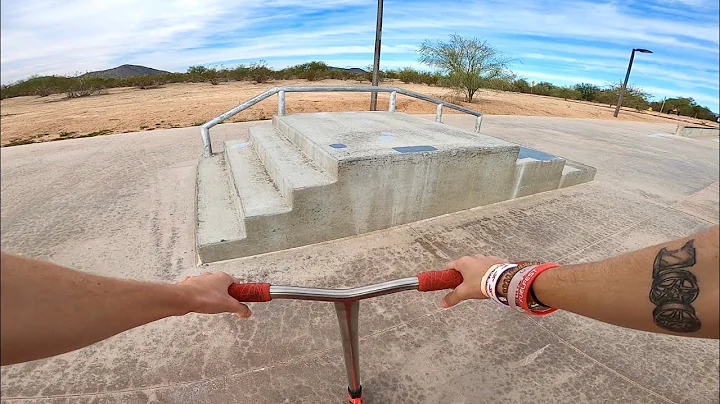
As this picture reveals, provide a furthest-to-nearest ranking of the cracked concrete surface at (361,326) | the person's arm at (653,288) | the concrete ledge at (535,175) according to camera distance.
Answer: the concrete ledge at (535,175)
the cracked concrete surface at (361,326)
the person's arm at (653,288)

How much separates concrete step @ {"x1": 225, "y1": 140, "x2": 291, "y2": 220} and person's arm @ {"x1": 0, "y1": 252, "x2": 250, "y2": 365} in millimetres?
1943

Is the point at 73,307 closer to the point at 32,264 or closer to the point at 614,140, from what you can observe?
the point at 32,264

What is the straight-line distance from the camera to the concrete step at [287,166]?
2.87m

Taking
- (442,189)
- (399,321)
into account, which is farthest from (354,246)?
(442,189)

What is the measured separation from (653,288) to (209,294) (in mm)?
→ 1096

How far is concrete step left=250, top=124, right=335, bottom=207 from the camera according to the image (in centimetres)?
287

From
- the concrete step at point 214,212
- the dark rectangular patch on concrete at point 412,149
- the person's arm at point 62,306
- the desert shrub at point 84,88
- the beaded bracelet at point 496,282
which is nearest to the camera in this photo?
the person's arm at point 62,306

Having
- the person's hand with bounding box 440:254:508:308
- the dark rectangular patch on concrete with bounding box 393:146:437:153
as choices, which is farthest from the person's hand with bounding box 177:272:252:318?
the dark rectangular patch on concrete with bounding box 393:146:437:153

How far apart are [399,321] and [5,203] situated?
14.8ft

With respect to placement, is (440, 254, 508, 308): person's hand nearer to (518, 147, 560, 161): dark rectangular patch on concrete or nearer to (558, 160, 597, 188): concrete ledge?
(518, 147, 560, 161): dark rectangular patch on concrete

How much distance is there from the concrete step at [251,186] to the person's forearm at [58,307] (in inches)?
77.9

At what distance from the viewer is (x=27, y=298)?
1.89 ft

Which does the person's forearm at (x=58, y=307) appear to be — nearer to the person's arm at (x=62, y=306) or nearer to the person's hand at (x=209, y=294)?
the person's arm at (x=62, y=306)

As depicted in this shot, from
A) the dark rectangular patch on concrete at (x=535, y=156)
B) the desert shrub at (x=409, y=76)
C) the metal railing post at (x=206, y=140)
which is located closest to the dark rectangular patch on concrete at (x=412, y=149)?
the dark rectangular patch on concrete at (x=535, y=156)
